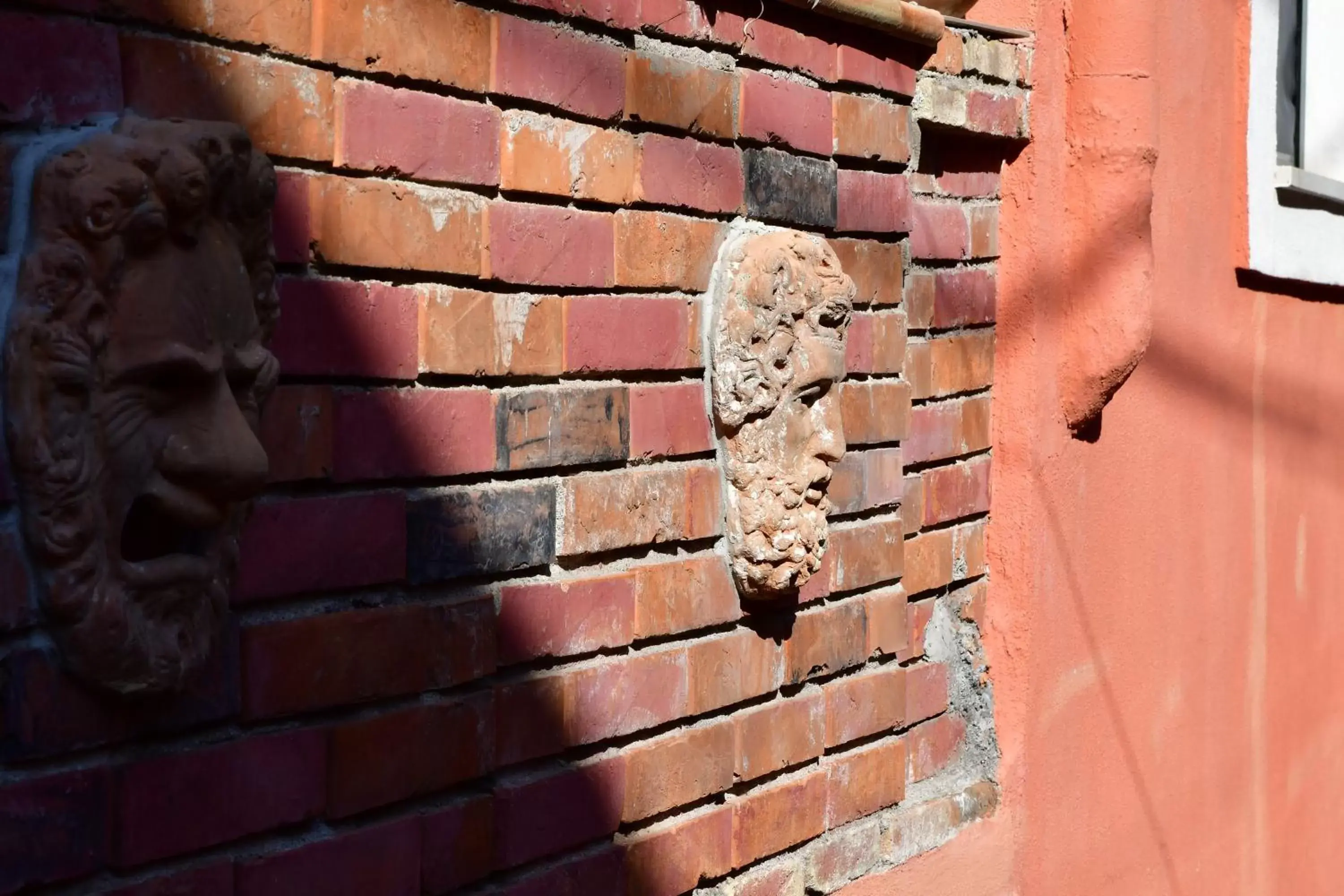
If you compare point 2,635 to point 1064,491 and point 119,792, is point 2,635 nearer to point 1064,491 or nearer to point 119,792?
point 119,792

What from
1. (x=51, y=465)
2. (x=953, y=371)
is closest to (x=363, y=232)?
(x=51, y=465)

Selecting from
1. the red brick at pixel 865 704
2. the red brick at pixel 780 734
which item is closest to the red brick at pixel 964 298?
the red brick at pixel 865 704

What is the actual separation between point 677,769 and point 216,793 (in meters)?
0.73

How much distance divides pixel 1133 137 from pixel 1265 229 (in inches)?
50.3

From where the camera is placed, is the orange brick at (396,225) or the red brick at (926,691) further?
the red brick at (926,691)

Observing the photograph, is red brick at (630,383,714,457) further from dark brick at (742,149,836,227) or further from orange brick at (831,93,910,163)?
orange brick at (831,93,910,163)

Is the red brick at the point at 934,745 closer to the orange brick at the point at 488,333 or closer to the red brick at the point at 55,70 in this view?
the orange brick at the point at 488,333

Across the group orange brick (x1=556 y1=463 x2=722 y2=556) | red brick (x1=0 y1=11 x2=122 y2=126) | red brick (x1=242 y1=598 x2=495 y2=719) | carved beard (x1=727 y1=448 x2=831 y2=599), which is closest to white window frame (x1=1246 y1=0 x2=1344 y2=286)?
carved beard (x1=727 y1=448 x2=831 y2=599)

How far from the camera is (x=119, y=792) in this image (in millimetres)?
1243

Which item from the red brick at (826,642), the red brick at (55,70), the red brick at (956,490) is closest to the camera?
the red brick at (55,70)

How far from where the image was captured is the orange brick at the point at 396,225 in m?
1.42

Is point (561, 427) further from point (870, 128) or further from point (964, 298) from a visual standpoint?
point (964, 298)

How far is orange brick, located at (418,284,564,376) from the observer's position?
1.54 m

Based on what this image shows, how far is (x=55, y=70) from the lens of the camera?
3.85ft
